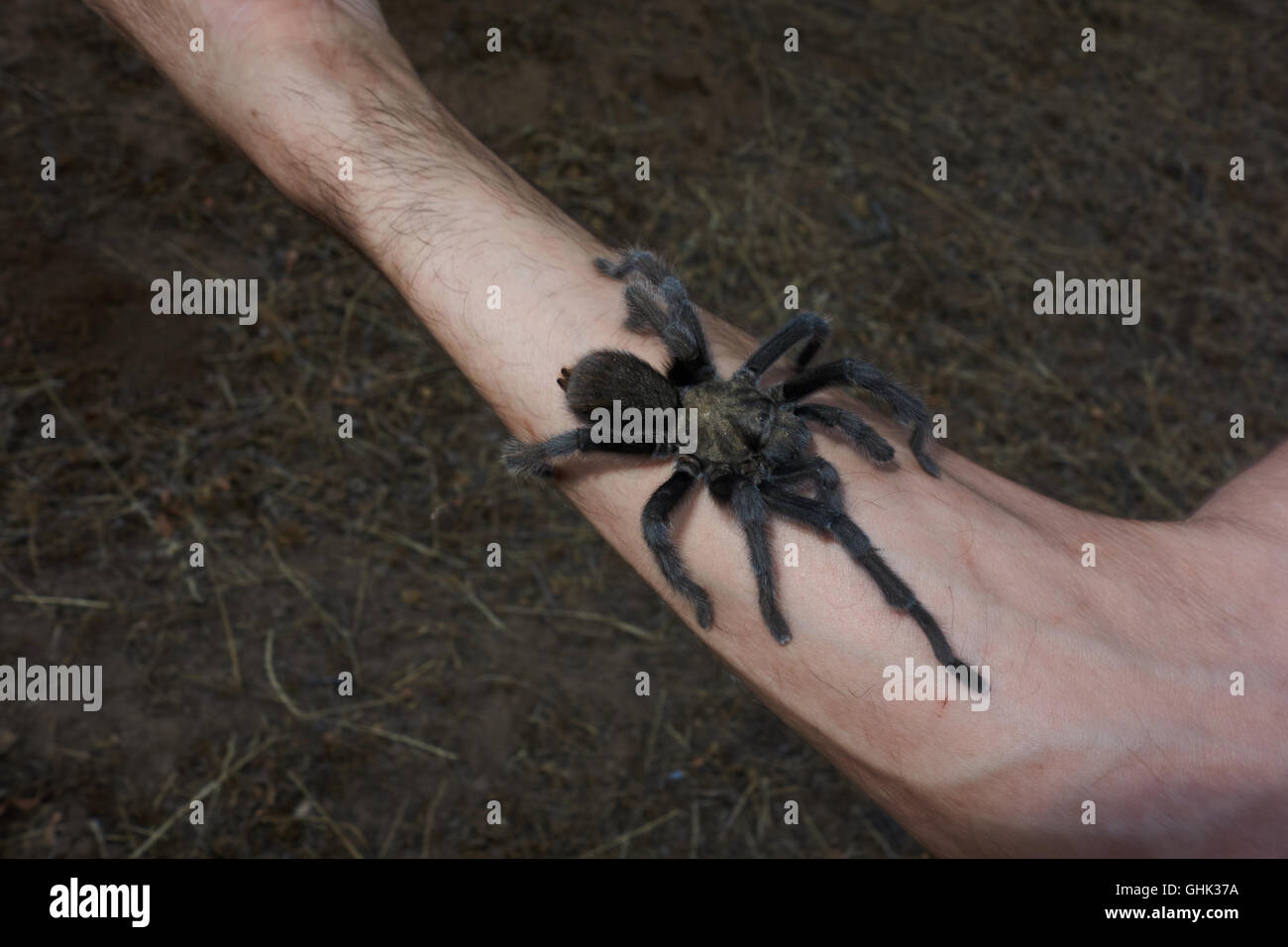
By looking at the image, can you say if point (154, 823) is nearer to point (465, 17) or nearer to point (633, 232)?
point (633, 232)

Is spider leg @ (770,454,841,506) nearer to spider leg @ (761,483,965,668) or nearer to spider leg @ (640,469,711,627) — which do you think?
spider leg @ (761,483,965,668)

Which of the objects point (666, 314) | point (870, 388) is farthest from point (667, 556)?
point (870, 388)

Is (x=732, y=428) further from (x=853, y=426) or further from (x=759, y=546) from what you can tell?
(x=759, y=546)

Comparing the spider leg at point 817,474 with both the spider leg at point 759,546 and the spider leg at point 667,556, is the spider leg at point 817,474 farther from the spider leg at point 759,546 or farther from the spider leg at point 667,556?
the spider leg at point 667,556

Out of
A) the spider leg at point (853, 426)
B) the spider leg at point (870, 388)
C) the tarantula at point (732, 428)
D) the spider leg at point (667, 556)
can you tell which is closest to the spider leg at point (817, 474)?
the tarantula at point (732, 428)
